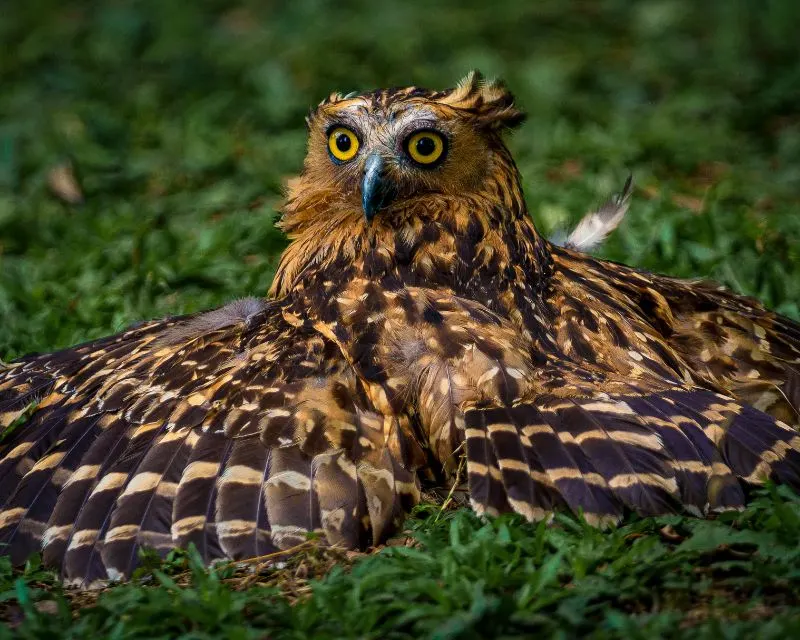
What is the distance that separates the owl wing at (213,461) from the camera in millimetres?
4105

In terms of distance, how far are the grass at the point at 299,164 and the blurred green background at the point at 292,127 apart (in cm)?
2

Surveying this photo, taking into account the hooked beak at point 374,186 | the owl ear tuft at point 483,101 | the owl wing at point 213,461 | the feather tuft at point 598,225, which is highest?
the owl ear tuft at point 483,101

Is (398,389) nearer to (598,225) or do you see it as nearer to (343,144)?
(343,144)

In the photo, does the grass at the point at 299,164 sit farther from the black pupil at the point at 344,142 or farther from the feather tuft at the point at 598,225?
the black pupil at the point at 344,142

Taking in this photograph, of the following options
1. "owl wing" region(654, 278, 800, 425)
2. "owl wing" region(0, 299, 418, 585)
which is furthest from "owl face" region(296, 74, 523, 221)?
"owl wing" region(654, 278, 800, 425)

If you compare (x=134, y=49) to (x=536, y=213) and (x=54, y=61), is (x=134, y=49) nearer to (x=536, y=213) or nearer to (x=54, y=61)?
(x=54, y=61)

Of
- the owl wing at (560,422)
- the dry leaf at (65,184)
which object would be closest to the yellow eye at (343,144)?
the owl wing at (560,422)

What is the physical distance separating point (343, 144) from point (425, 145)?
0.36m

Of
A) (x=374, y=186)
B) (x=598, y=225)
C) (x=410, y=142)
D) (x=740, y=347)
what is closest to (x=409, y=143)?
(x=410, y=142)

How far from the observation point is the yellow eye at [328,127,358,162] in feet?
15.8

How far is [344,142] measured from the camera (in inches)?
191

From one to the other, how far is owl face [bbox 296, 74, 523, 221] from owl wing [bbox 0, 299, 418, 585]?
0.60m

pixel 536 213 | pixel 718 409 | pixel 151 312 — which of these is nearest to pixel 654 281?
pixel 718 409

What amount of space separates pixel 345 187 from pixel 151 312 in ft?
6.89
